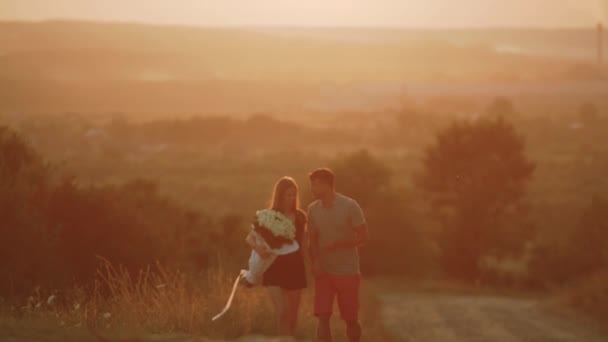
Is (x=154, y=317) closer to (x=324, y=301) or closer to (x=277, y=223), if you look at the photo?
(x=324, y=301)

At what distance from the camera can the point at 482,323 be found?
24281 mm

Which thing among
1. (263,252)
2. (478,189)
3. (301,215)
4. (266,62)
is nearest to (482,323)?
(301,215)

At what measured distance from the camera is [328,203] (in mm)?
12047

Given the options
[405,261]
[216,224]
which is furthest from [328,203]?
[405,261]

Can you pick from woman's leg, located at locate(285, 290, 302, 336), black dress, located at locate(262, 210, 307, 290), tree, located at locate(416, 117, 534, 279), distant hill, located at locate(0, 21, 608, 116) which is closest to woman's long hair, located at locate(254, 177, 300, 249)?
black dress, located at locate(262, 210, 307, 290)

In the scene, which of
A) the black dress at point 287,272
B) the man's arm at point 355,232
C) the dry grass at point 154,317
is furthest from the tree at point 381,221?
the man's arm at point 355,232

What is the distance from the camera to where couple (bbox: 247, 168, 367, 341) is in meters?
11.9

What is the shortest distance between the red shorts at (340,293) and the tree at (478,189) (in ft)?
179

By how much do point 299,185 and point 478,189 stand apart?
14055mm

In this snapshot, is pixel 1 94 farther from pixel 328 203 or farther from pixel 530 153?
pixel 328 203

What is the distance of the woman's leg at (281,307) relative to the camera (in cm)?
1216

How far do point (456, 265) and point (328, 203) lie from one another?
5689cm

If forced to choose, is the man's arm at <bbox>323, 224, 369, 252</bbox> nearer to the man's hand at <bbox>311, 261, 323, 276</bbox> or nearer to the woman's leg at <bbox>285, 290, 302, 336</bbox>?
the man's hand at <bbox>311, 261, 323, 276</bbox>

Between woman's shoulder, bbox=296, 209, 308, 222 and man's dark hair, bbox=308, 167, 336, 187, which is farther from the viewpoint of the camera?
woman's shoulder, bbox=296, 209, 308, 222
